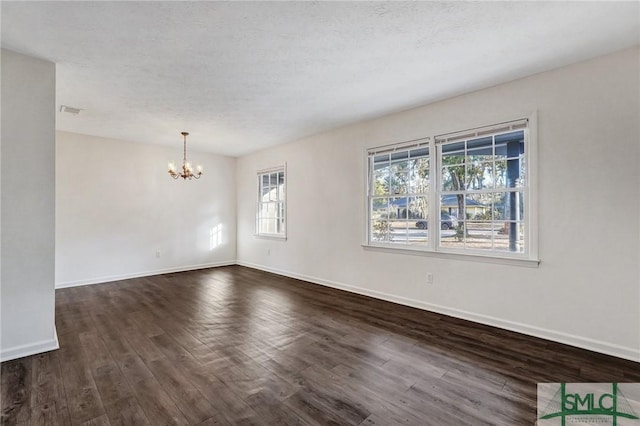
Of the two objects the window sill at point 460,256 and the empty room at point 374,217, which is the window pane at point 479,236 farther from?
the window sill at point 460,256

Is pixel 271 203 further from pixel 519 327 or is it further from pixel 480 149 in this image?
pixel 519 327

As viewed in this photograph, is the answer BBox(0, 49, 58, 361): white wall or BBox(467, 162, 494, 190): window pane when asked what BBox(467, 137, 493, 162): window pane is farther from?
BBox(0, 49, 58, 361): white wall

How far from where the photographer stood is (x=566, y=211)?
9.39ft

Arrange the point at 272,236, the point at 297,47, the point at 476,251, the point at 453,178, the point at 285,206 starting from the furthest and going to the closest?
the point at 272,236 → the point at 285,206 → the point at 453,178 → the point at 476,251 → the point at 297,47

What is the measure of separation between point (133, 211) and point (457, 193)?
5.73 metres

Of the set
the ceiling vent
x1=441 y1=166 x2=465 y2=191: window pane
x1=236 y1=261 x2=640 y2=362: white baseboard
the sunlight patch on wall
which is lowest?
x1=236 y1=261 x2=640 y2=362: white baseboard

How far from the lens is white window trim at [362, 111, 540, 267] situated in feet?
9.95

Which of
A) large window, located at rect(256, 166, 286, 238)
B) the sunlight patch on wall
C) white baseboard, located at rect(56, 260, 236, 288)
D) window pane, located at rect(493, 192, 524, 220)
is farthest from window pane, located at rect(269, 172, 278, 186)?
window pane, located at rect(493, 192, 524, 220)

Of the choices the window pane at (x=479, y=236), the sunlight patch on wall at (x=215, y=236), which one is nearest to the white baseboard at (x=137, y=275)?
the sunlight patch on wall at (x=215, y=236)

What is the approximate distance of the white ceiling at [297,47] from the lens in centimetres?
210

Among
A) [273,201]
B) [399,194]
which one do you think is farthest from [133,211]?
[399,194]

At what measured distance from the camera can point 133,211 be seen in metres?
5.76

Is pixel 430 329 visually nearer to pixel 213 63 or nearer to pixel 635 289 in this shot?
pixel 635 289

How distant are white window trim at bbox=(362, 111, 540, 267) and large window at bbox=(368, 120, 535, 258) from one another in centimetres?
1
